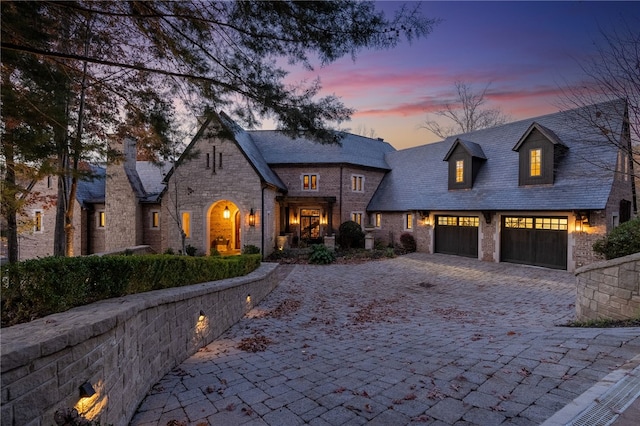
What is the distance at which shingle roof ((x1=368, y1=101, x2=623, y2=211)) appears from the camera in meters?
12.8

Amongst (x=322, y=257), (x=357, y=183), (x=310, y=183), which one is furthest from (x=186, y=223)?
(x=357, y=183)

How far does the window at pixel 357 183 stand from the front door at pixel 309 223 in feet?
10.6

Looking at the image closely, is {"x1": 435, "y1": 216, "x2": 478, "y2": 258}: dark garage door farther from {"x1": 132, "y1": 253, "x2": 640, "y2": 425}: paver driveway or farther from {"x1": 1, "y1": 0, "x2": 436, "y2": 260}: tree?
{"x1": 1, "y1": 0, "x2": 436, "y2": 260}: tree

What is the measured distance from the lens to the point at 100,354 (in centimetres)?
299

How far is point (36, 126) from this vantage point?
516cm

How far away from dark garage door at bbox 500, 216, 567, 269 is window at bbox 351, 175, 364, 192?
9881 millimetres

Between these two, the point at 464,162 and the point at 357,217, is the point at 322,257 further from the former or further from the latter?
the point at 464,162

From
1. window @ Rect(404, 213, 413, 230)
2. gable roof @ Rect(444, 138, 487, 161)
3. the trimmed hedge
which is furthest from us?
window @ Rect(404, 213, 413, 230)

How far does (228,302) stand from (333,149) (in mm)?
16788

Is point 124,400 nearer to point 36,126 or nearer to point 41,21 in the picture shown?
point 36,126

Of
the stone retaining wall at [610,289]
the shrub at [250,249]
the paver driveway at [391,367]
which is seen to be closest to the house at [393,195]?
the shrub at [250,249]

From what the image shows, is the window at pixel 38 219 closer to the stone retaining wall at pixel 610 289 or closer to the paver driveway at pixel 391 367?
the paver driveway at pixel 391 367

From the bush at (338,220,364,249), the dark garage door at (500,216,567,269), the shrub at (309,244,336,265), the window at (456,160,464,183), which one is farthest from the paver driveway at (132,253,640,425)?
the bush at (338,220,364,249)

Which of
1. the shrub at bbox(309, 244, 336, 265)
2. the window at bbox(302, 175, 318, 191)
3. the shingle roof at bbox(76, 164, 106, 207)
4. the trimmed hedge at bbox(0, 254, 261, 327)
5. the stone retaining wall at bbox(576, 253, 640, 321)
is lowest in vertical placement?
the shrub at bbox(309, 244, 336, 265)
